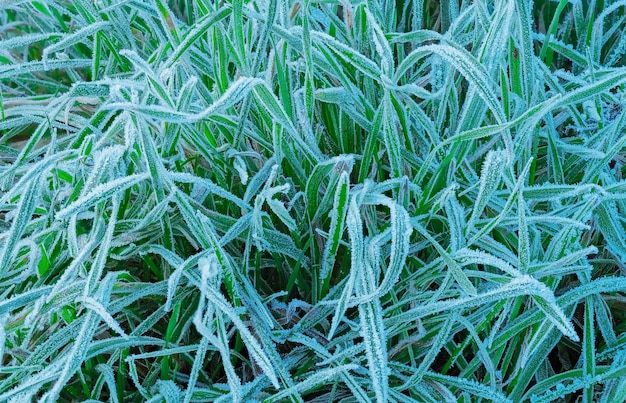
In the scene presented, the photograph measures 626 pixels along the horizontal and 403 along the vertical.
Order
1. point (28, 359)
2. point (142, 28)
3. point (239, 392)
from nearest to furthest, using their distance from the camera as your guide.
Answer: point (239, 392), point (28, 359), point (142, 28)

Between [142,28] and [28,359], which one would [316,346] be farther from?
[142,28]

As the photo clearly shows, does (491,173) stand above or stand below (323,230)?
above

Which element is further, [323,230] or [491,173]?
[323,230]

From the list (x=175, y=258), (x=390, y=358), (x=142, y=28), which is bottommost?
(x=390, y=358)

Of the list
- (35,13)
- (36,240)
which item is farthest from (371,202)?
(35,13)

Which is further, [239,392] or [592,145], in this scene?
[592,145]

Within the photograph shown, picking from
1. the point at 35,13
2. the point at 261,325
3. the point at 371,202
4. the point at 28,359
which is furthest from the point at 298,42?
the point at 35,13

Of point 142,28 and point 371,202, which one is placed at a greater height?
point 142,28

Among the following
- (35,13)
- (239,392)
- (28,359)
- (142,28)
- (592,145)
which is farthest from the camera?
(35,13)
